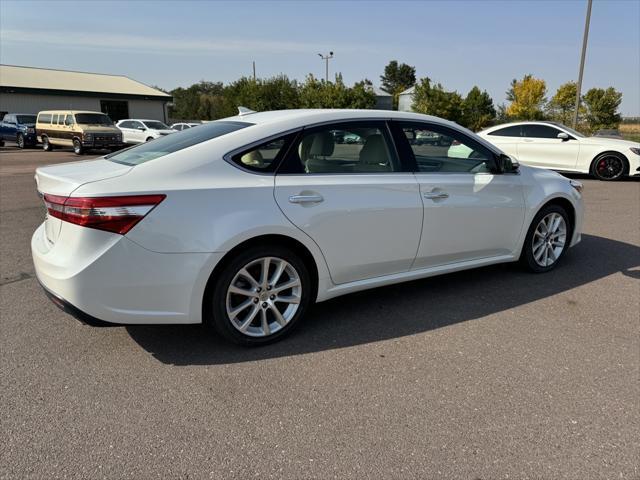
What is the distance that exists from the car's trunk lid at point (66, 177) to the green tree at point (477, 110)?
149 feet

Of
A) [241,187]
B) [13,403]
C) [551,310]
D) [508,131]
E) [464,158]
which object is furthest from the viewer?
[508,131]

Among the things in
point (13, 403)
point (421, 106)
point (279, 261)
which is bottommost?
point (13, 403)

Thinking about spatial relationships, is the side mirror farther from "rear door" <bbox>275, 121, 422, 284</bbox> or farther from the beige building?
the beige building

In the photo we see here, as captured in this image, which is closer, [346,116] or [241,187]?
[241,187]

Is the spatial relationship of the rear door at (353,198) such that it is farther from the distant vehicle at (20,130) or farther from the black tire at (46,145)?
the distant vehicle at (20,130)

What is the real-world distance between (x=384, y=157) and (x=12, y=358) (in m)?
2.96

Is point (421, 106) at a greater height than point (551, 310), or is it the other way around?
point (421, 106)

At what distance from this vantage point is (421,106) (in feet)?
150

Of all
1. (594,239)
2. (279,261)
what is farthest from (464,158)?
(594,239)

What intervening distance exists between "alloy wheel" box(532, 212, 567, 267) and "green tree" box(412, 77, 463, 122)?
135 feet

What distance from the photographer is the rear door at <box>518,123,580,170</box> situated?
42.1ft

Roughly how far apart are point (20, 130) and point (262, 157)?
28287mm

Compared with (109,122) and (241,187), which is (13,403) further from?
(109,122)

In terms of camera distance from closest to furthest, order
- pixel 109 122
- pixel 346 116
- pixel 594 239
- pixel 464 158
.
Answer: pixel 346 116
pixel 464 158
pixel 594 239
pixel 109 122
